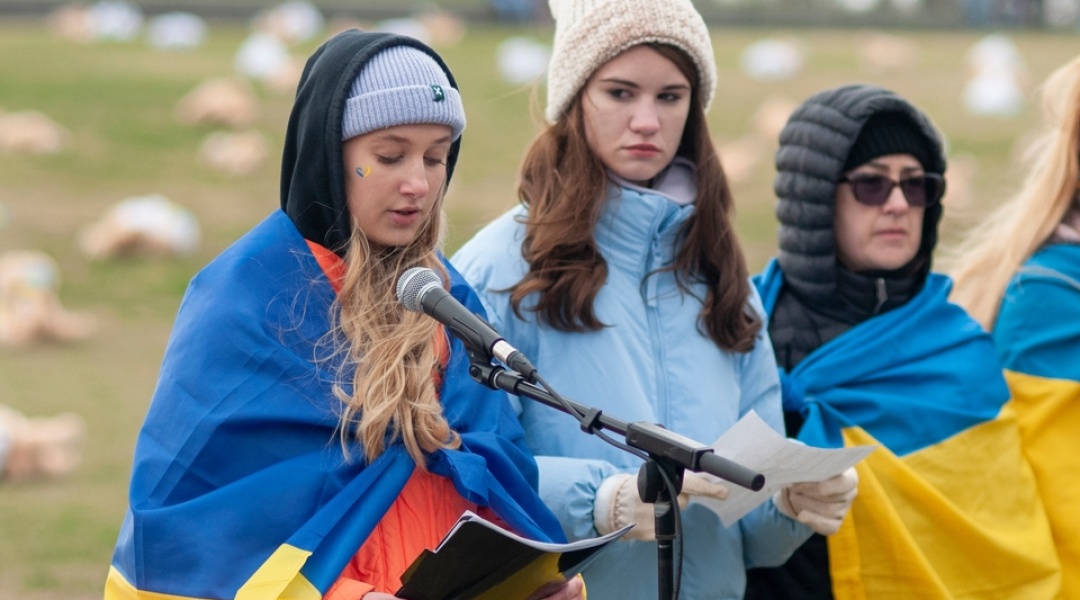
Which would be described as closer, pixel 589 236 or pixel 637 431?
pixel 637 431

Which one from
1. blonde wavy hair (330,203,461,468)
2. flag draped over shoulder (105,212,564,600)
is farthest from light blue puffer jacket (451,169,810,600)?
flag draped over shoulder (105,212,564,600)

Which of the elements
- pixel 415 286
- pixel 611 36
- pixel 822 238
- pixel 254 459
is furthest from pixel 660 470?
pixel 822 238

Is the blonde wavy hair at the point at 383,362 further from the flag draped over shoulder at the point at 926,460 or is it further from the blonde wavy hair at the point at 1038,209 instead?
the blonde wavy hair at the point at 1038,209

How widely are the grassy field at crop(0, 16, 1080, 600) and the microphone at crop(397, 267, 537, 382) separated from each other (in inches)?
50.2

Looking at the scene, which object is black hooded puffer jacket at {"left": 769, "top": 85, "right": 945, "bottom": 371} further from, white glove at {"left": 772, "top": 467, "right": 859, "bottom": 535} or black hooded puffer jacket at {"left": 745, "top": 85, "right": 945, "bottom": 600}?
white glove at {"left": 772, "top": 467, "right": 859, "bottom": 535}

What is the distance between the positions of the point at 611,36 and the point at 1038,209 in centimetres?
159

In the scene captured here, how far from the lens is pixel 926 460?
3.74 metres

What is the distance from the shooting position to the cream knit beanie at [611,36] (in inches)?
131

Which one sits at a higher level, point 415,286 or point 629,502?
point 415,286

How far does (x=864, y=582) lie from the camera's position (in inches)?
143

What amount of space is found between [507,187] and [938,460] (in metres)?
10.2

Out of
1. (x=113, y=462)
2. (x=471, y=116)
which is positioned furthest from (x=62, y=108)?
(x=113, y=462)

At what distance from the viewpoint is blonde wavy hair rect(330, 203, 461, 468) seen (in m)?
2.64

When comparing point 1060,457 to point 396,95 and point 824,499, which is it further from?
point 396,95
